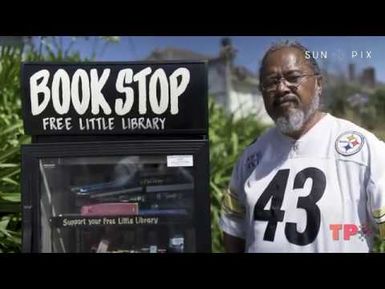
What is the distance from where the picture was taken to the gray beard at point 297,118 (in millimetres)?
2678

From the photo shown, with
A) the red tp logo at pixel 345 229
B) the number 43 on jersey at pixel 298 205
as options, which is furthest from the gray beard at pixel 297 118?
the red tp logo at pixel 345 229

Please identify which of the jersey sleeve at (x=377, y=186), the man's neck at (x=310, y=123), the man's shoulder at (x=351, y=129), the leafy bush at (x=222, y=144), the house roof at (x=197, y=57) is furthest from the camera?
the house roof at (x=197, y=57)

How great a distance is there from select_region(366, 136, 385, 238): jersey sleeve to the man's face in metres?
0.37

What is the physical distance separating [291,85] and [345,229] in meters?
0.72

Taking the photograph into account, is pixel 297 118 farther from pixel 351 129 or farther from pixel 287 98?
pixel 351 129

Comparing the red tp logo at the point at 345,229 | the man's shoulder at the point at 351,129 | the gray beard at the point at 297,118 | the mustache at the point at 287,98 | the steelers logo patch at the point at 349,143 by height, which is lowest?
the red tp logo at the point at 345,229

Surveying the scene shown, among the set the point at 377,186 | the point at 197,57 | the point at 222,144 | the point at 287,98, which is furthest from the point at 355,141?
the point at 197,57

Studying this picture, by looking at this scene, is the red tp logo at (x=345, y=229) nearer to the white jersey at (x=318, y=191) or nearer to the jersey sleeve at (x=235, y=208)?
the white jersey at (x=318, y=191)

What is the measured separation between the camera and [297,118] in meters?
2.68

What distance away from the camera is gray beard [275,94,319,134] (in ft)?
8.79

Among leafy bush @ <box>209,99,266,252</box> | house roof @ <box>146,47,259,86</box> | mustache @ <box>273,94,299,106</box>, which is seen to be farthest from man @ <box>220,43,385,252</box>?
house roof @ <box>146,47,259,86</box>

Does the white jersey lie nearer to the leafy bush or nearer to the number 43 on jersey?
the number 43 on jersey
